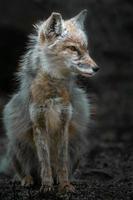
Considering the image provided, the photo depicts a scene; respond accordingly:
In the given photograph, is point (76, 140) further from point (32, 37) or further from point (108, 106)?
point (108, 106)

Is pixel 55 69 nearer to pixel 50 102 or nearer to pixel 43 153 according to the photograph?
pixel 50 102

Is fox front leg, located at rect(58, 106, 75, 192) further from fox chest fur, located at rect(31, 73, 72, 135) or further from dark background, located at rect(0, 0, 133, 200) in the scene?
dark background, located at rect(0, 0, 133, 200)

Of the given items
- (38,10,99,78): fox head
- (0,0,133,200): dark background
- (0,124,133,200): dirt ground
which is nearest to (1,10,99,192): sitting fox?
(38,10,99,78): fox head

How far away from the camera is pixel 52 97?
9.12 m

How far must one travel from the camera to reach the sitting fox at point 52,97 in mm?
9055

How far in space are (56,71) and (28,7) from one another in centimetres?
736

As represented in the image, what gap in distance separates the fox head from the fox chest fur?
0.15 meters

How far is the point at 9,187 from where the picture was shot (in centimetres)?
955

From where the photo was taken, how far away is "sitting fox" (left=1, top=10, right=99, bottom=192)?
9055mm

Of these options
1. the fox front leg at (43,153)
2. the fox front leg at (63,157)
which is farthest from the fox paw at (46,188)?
the fox front leg at (63,157)

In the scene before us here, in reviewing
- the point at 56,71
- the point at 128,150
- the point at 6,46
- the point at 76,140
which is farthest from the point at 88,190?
the point at 6,46

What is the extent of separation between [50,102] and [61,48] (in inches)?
28.2

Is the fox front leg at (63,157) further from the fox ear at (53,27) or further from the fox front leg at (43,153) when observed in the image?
the fox ear at (53,27)

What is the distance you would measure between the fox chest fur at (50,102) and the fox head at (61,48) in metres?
0.15
